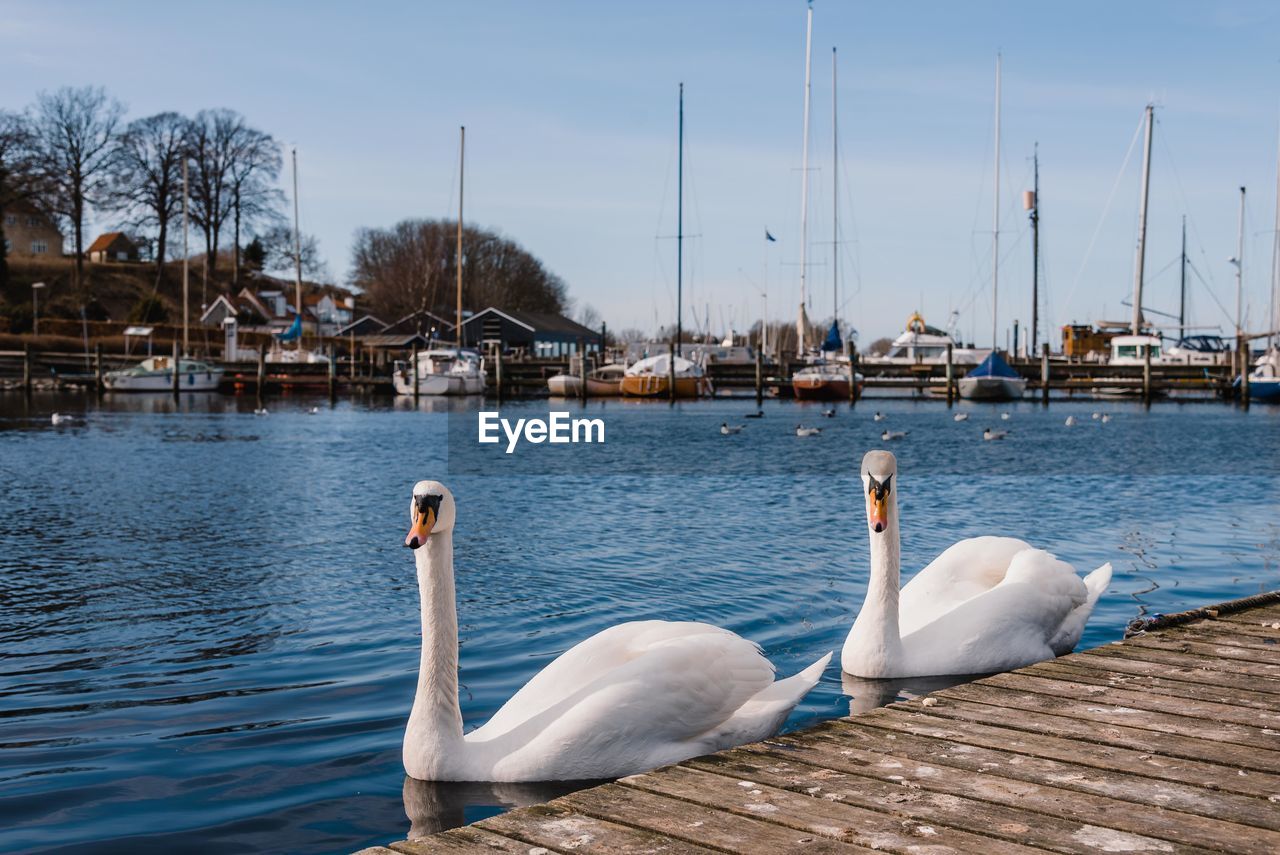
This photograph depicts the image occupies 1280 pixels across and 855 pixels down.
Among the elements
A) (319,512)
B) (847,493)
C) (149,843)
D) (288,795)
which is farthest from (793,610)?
(847,493)

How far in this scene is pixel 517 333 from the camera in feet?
299

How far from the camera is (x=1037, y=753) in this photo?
189 inches

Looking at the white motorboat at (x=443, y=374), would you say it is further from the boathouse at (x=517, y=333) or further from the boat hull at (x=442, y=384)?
the boathouse at (x=517, y=333)

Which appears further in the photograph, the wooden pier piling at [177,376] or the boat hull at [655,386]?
the wooden pier piling at [177,376]

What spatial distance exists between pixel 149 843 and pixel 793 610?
657cm

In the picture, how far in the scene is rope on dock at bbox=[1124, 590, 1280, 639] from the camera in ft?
24.5

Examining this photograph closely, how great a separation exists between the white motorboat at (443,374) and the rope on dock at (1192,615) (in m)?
57.7

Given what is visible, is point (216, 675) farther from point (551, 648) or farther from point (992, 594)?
point (992, 594)

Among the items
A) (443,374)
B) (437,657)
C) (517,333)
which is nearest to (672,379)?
(443,374)

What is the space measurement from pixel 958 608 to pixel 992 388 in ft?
169

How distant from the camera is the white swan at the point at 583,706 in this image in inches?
219

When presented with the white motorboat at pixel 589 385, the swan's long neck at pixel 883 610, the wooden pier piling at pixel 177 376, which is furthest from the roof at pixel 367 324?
the swan's long neck at pixel 883 610

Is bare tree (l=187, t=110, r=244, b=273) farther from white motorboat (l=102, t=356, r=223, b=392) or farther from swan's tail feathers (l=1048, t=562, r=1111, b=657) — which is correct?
swan's tail feathers (l=1048, t=562, r=1111, b=657)

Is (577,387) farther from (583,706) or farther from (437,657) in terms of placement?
(583,706)
